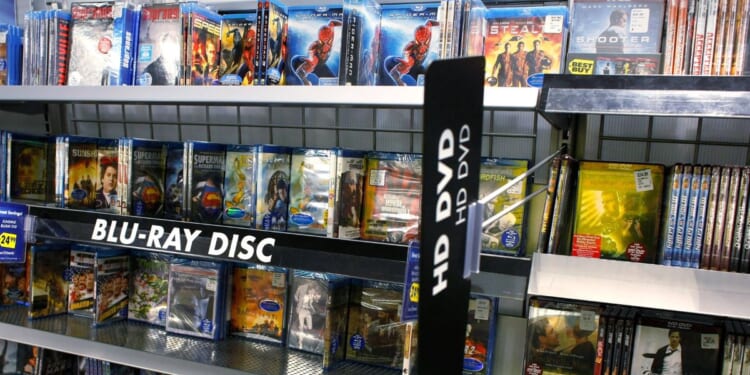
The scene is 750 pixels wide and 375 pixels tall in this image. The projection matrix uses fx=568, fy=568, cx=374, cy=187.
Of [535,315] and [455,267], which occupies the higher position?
[455,267]

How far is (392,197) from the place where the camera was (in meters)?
1.75

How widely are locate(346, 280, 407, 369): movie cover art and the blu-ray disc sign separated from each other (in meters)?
0.44

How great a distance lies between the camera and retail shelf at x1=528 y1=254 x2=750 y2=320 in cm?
117

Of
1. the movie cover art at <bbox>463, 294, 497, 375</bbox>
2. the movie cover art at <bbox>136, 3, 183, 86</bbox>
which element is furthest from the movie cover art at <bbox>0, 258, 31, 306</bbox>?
the movie cover art at <bbox>463, 294, 497, 375</bbox>

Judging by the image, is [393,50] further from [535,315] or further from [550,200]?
[535,315]

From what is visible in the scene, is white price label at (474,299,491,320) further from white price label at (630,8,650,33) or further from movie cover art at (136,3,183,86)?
movie cover art at (136,3,183,86)

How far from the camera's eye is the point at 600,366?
1.42 m

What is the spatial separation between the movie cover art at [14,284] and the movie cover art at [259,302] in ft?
3.15

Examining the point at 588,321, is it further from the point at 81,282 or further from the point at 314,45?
the point at 81,282

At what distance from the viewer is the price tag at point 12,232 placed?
195 cm

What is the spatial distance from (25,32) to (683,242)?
2.17m

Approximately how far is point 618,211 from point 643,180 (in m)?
0.10

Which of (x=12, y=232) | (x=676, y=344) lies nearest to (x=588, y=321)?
(x=676, y=344)

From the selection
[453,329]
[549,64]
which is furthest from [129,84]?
[453,329]
